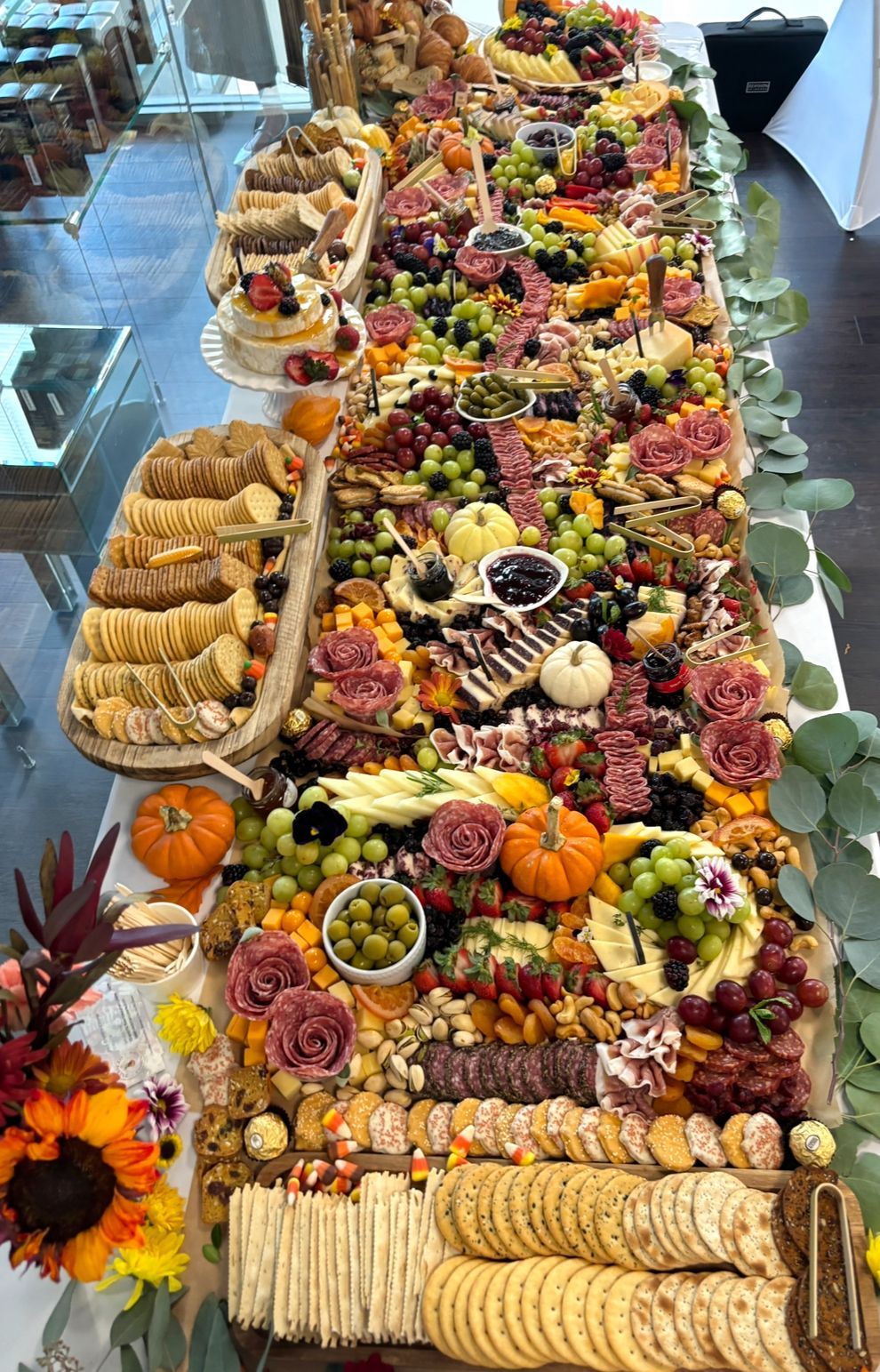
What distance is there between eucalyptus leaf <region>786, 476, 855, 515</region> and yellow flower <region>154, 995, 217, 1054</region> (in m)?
2.29

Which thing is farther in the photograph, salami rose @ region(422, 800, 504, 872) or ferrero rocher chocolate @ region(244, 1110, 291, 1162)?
salami rose @ region(422, 800, 504, 872)

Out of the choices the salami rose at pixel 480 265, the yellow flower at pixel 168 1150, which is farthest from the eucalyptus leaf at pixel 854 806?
the salami rose at pixel 480 265

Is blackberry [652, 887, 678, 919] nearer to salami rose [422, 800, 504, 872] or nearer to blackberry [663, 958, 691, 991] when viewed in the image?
blackberry [663, 958, 691, 991]

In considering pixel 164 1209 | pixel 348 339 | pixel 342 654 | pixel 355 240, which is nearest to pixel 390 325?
pixel 355 240

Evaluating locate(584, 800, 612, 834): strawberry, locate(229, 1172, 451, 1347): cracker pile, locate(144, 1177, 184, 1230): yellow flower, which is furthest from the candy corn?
locate(584, 800, 612, 834): strawberry

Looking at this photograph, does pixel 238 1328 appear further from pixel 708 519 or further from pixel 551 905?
pixel 708 519

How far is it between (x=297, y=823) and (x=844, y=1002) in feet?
4.25

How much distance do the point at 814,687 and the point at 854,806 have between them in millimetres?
401

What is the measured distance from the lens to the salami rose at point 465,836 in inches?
95.7

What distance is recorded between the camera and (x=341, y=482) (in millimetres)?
3490

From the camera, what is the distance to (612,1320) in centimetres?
181

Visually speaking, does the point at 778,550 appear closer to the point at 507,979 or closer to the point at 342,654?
the point at 342,654

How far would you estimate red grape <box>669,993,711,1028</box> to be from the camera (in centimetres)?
221

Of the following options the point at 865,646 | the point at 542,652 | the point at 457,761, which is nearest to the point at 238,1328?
the point at 457,761
